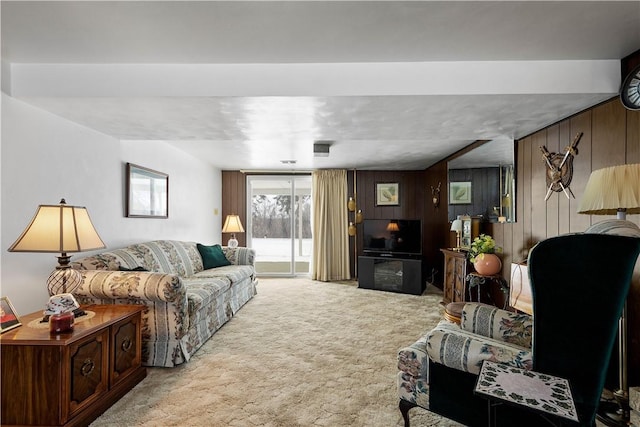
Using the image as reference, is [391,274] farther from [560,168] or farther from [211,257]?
[560,168]

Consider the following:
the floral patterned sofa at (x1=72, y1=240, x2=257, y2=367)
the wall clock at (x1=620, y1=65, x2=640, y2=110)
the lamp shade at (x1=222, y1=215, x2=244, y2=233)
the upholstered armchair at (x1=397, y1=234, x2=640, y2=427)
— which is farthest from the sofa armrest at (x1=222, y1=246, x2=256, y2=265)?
the wall clock at (x1=620, y1=65, x2=640, y2=110)

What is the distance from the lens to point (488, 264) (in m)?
3.40

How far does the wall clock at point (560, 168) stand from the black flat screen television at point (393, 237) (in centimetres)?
269

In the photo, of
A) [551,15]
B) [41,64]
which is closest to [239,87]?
[41,64]

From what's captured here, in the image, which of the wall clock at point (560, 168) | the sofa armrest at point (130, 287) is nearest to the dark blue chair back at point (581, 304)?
the wall clock at point (560, 168)

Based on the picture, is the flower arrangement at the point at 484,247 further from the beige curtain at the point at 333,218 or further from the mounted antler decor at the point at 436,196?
the beige curtain at the point at 333,218

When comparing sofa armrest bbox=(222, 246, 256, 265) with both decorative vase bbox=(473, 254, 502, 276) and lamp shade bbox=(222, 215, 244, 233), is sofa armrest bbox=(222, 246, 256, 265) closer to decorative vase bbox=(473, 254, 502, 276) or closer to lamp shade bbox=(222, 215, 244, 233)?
lamp shade bbox=(222, 215, 244, 233)

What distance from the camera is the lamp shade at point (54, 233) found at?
6.06 feet

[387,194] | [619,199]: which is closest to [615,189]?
[619,199]

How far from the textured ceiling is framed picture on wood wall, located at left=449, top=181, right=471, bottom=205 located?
1.49m

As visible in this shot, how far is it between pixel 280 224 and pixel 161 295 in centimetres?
417

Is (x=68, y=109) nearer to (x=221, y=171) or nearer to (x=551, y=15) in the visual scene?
(x=551, y=15)

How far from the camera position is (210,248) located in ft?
15.3

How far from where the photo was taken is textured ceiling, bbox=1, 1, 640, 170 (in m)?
1.62
